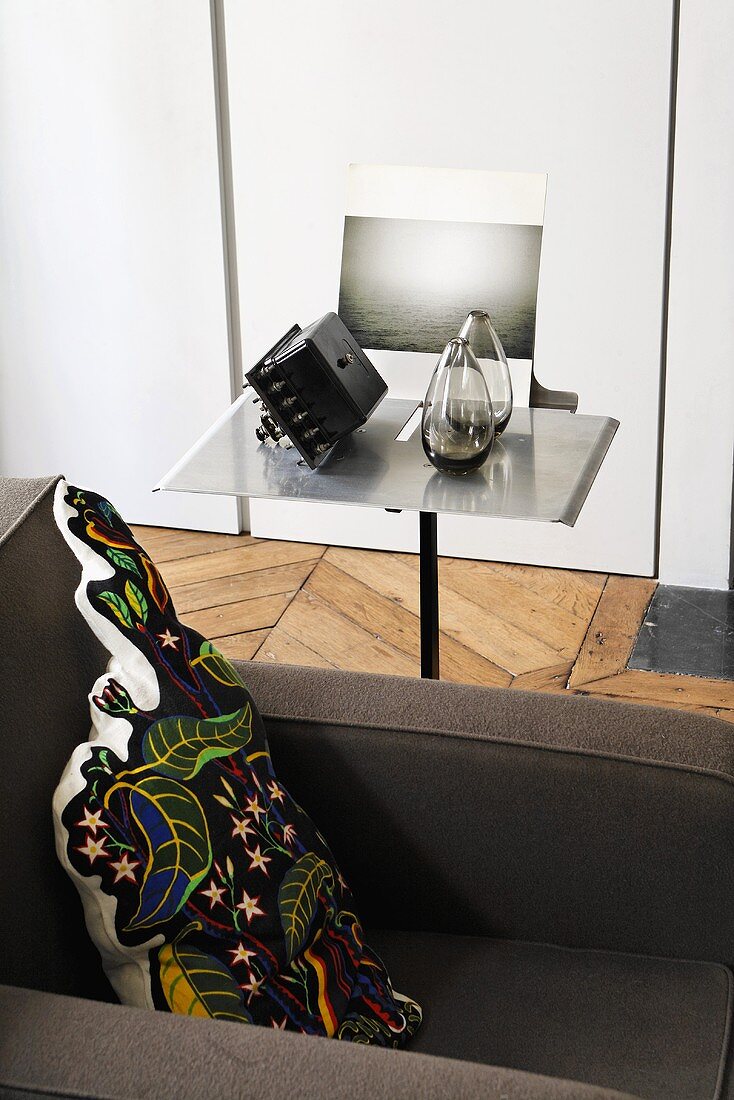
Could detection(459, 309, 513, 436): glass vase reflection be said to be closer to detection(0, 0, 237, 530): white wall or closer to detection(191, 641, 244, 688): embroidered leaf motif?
detection(191, 641, 244, 688): embroidered leaf motif

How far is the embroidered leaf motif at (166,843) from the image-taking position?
958 millimetres

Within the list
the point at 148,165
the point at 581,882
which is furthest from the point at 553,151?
the point at 581,882

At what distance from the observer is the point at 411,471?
53.5 inches

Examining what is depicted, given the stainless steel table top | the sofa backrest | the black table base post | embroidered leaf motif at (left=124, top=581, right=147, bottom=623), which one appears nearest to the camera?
the sofa backrest

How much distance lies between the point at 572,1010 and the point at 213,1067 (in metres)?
0.40

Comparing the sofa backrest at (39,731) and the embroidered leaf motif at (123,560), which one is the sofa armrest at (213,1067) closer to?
the sofa backrest at (39,731)

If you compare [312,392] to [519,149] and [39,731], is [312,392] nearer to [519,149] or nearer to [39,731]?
[39,731]

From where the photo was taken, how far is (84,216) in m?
2.73

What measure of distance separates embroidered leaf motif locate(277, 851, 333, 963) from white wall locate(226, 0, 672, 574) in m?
1.62

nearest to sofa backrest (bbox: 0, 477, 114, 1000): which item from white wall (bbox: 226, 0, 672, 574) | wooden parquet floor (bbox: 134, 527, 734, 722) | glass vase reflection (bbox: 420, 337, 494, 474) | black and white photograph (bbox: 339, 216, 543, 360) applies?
glass vase reflection (bbox: 420, 337, 494, 474)

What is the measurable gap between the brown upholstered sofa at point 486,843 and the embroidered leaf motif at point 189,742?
83 mm

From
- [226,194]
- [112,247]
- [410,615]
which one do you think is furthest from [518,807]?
[112,247]

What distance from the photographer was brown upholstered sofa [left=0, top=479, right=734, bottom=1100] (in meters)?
1.00

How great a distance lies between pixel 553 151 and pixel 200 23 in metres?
0.73
